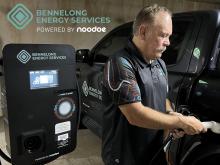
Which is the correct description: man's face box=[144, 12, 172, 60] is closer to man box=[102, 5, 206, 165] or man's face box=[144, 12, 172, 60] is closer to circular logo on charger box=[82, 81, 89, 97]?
man box=[102, 5, 206, 165]

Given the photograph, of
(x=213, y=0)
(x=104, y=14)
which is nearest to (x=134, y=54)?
(x=104, y=14)

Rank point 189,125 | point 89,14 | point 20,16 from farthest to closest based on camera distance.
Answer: point 89,14 < point 20,16 < point 189,125

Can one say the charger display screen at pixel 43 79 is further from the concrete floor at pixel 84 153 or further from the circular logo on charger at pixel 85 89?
the circular logo on charger at pixel 85 89

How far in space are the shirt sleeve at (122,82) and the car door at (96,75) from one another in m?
1.90

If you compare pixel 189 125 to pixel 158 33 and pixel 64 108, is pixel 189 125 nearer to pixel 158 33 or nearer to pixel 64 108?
pixel 158 33

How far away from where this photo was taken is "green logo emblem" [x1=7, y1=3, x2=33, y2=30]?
478 centimetres

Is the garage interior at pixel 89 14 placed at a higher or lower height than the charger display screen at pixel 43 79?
higher

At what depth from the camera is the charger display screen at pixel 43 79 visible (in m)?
1.35

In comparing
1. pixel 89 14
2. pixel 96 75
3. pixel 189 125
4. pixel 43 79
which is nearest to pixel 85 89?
pixel 96 75

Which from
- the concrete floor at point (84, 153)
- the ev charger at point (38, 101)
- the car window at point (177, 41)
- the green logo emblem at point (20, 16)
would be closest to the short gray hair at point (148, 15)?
the ev charger at point (38, 101)

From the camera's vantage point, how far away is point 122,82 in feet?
4.46

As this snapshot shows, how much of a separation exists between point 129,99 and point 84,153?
7.62 feet

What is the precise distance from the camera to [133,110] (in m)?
1.34

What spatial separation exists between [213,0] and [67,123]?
590 cm
